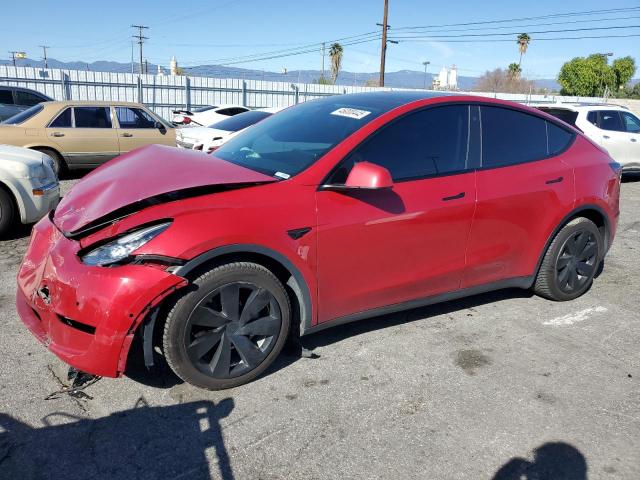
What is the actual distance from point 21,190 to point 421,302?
439 cm

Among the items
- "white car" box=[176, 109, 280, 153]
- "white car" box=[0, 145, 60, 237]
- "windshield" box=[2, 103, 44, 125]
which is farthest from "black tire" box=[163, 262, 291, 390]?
"windshield" box=[2, 103, 44, 125]

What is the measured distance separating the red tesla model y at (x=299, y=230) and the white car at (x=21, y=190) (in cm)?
260

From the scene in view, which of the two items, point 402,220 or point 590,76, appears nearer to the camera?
point 402,220

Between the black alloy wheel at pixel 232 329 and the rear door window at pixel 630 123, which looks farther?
the rear door window at pixel 630 123

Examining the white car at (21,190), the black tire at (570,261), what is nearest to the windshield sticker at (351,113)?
the black tire at (570,261)

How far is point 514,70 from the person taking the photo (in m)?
71.6

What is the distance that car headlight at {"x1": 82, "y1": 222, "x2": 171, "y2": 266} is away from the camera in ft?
8.28

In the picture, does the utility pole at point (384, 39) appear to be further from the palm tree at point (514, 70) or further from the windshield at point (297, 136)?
the palm tree at point (514, 70)

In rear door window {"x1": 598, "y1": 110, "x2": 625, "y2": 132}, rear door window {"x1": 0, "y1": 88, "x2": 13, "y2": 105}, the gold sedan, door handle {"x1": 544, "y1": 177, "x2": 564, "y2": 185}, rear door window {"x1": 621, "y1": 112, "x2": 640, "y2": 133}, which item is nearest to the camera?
door handle {"x1": 544, "y1": 177, "x2": 564, "y2": 185}

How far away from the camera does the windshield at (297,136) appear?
320 centimetres

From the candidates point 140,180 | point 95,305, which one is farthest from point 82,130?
point 95,305

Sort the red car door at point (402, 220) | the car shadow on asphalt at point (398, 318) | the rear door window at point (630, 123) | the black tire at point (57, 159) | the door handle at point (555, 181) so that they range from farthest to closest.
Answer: the rear door window at point (630, 123)
the black tire at point (57, 159)
the door handle at point (555, 181)
the car shadow on asphalt at point (398, 318)
the red car door at point (402, 220)

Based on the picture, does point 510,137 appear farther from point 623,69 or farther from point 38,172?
point 623,69

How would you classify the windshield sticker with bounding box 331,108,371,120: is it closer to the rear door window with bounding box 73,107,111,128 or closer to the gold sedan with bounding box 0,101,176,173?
the gold sedan with bounding box 0,101,176,173
